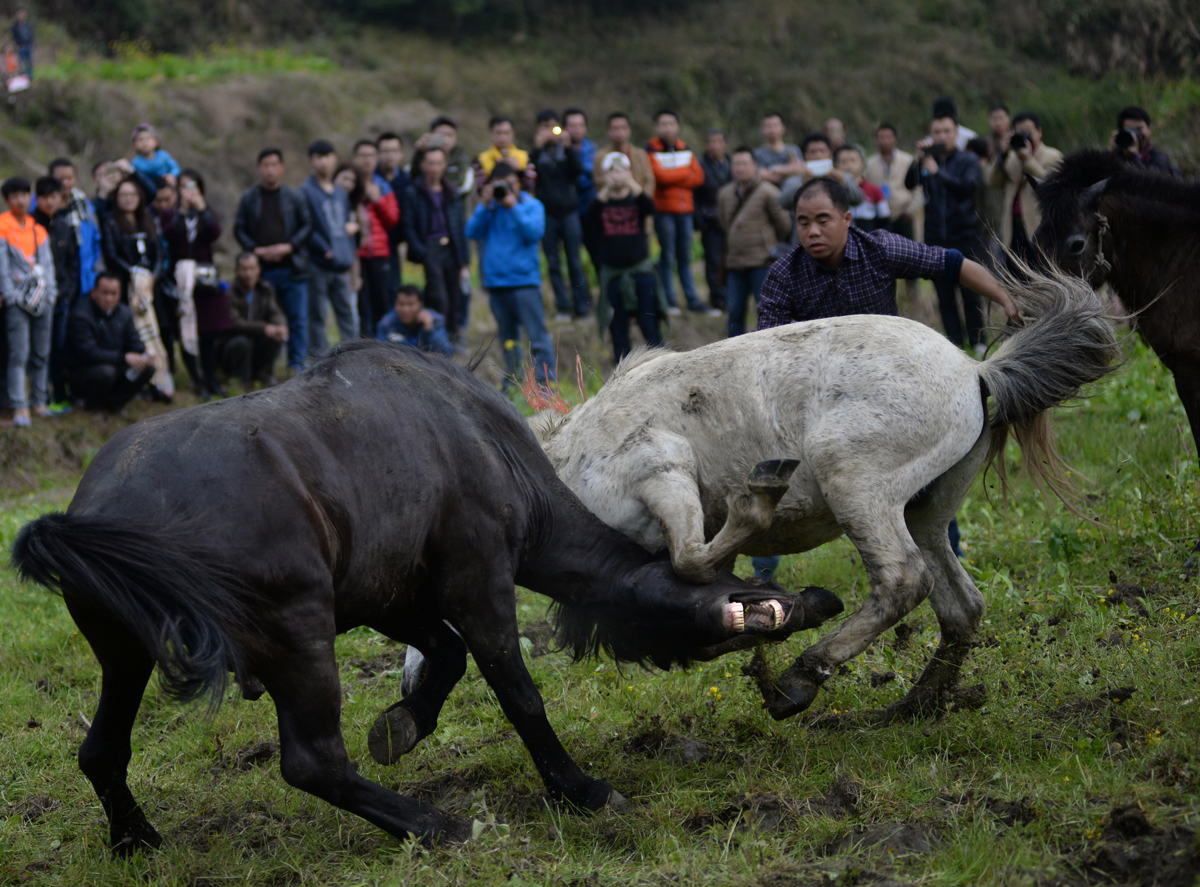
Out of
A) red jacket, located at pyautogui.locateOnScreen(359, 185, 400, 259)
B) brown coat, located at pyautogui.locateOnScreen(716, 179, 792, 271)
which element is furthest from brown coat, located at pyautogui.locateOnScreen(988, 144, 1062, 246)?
red jacket, located at pyautogui.locateOnScreen(359, 185, 400, 259)

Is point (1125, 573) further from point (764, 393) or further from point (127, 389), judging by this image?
point (127, 389)

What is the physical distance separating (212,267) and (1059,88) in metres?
17.4

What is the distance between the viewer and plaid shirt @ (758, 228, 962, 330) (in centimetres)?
494

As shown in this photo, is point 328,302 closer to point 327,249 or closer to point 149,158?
point 327,249

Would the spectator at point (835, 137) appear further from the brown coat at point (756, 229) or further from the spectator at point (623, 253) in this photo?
the spectator at point (623, 253)

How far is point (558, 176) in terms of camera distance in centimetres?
1152

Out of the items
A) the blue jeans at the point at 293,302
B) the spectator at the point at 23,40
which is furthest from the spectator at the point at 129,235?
the spectator at the point at 23,40

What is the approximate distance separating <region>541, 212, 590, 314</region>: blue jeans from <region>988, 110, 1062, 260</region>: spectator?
422 centimetres

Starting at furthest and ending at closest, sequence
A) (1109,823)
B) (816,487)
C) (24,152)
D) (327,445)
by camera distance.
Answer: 1. (24,152)
2. (816,487)
3. (327,445)
4. (1109,823)

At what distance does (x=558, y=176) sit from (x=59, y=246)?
4.81 meters

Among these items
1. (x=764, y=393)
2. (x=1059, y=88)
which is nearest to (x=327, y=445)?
(x=764, y=393)

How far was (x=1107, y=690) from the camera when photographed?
166 inches

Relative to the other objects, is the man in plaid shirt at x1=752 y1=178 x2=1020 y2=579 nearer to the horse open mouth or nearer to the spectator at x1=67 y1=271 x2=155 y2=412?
the horse open mouth

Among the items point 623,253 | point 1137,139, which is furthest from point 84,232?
point 1137,139
